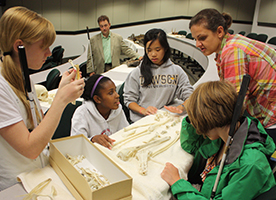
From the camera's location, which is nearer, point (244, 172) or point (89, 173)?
point (244, 172)

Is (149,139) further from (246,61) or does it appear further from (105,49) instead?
(105,49)

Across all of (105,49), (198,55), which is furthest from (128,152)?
(198,55)

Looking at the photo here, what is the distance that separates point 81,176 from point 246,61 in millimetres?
1220

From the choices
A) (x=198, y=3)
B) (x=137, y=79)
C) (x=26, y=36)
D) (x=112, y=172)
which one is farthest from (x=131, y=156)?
(x=198, y=3)

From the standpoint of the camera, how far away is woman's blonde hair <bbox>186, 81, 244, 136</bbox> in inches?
39.5

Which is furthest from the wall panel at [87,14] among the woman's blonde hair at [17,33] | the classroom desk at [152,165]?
the woman's blonde hair at [17,33]

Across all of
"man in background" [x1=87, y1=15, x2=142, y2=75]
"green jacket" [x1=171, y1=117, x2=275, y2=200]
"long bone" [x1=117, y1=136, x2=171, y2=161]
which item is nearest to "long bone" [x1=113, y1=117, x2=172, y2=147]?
"long bone" [x1=117, y1=136, x2=171, y2=161]

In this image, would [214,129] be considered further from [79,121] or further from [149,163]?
[79,121]

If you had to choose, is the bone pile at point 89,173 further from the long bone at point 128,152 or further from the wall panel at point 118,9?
the wall panel at point 118,9

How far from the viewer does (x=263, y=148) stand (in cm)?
97

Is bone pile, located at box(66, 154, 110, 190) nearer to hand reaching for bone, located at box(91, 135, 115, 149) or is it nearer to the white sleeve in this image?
Result: hand reaching for bone, located at box(91, 135, 115, 149)

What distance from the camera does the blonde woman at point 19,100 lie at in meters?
0.92

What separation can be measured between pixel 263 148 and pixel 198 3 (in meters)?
14.0

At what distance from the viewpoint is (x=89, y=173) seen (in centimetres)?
103
